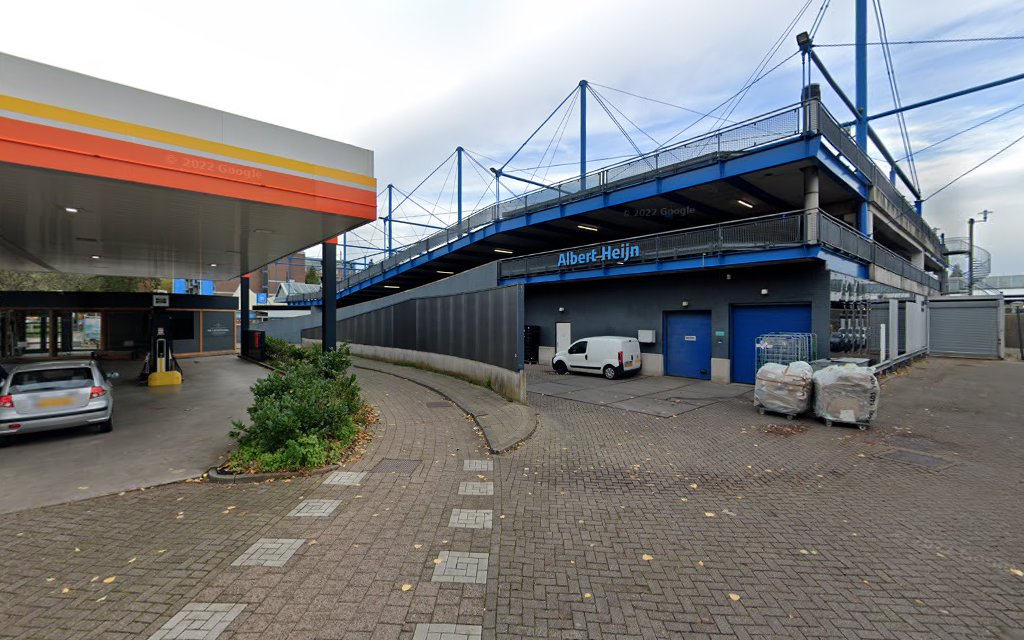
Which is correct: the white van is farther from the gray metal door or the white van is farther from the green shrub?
the gray metal door

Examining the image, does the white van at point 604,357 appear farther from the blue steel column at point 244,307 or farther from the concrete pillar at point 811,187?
the blue steel column at point 244,307

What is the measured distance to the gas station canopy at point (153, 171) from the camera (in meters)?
5.65

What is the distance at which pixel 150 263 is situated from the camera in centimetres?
1714

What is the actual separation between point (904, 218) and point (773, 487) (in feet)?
92.3

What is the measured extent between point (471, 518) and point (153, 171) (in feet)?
22.1

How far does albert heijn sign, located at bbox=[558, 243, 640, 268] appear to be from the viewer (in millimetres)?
17375

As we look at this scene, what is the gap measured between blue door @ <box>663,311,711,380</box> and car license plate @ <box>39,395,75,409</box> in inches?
676

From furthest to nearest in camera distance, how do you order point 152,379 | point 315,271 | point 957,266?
point 315,271, point 957,266, point 152,379

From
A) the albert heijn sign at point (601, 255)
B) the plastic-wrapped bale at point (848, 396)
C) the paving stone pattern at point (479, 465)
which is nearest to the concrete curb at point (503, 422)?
the paving stone pattern at point (479, 465)

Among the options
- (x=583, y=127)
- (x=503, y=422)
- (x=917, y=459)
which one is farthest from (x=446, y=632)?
(x=583, y=127)

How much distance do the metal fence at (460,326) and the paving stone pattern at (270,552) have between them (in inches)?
291

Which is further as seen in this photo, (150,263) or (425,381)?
(150,263)

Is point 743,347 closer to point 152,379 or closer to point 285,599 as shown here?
point 285,599

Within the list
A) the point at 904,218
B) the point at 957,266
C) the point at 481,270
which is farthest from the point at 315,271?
the point at 957,266
